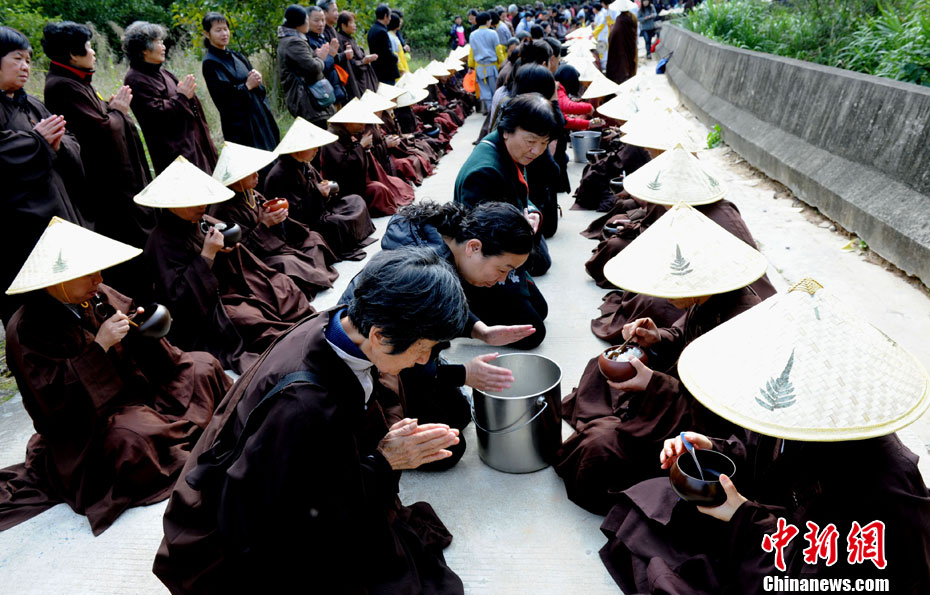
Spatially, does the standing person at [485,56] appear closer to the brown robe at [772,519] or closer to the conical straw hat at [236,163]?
the conical straw hat at [236,163]

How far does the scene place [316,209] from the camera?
6188 millimetres

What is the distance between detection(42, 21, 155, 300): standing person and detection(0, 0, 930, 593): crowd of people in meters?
0.02

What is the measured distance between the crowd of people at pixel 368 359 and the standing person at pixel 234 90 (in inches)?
2.8

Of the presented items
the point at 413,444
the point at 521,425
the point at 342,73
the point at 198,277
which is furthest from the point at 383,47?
the point at 413,444

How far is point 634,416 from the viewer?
2.89 metres

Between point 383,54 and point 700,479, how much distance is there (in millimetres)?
10043

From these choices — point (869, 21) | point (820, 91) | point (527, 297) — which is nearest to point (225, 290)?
point (527, 297)

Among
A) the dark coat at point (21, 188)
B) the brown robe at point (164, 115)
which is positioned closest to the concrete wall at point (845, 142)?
the brown robe at point (164, 115)

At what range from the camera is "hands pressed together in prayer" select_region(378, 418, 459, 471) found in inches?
90.2

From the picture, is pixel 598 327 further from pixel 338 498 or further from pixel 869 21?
pixel 869 21

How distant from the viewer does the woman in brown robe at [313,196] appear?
5.78 metres

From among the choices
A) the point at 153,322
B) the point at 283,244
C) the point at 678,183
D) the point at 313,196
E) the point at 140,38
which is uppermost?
the point at 140,38

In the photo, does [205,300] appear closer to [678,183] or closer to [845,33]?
[678,183]

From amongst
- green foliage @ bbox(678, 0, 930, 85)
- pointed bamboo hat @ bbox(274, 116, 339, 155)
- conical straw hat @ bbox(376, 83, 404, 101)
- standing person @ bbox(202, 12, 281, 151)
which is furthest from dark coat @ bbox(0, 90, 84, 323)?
green foliage @ bbox(678, 0, 930, 85)
